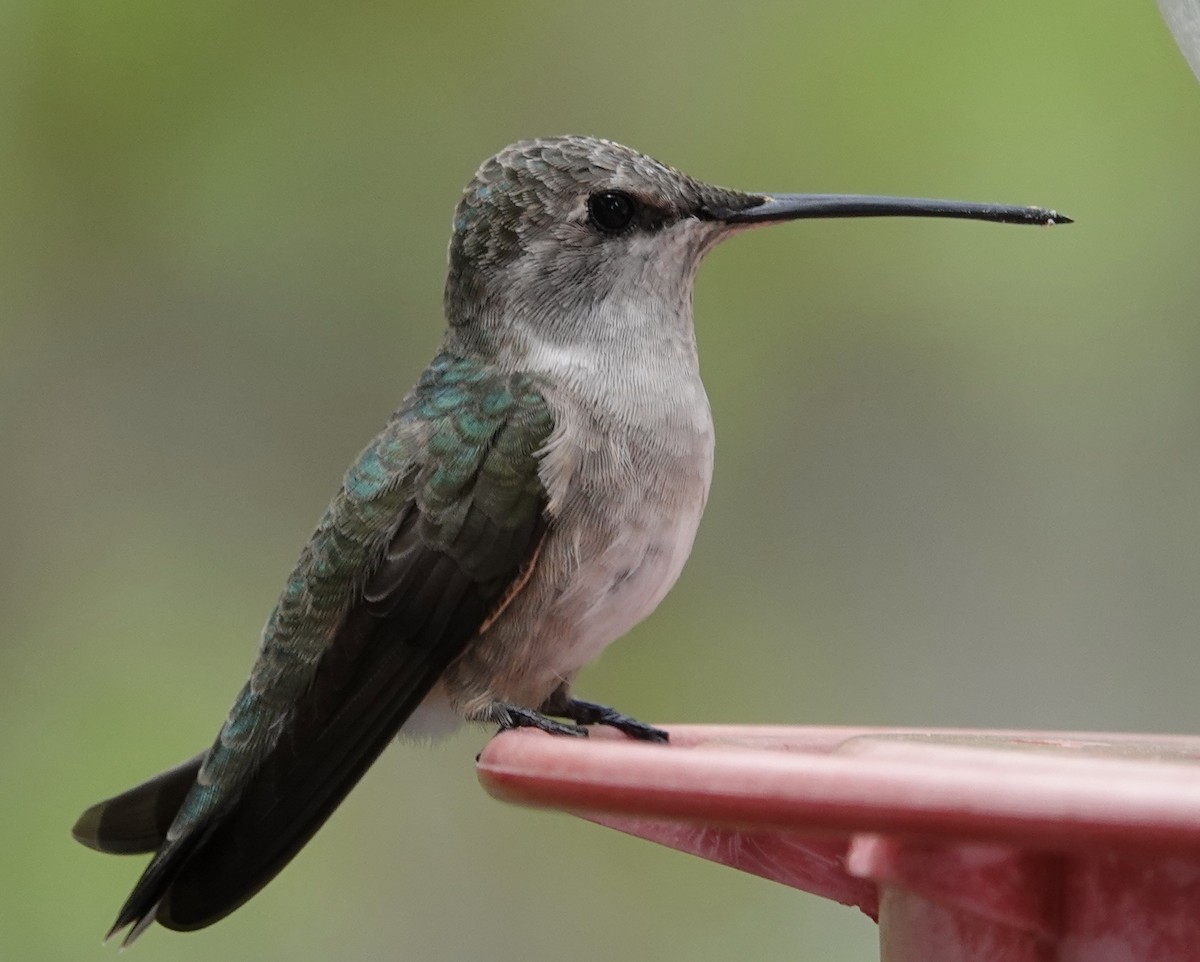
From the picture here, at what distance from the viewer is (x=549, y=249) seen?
253 cm

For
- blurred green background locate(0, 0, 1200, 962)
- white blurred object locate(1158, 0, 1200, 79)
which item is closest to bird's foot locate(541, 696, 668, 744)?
white blurred object locate(1158, 0, 1200, 79)

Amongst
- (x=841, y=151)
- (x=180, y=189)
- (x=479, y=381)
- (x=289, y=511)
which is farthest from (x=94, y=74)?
(x=479, y=381)

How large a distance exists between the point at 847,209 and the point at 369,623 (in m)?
0.85

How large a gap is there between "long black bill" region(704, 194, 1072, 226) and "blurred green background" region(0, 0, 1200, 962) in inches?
68.7

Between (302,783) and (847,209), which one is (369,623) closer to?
(302,783)

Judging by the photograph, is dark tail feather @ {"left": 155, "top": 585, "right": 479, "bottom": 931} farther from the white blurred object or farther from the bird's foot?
the white blurred object

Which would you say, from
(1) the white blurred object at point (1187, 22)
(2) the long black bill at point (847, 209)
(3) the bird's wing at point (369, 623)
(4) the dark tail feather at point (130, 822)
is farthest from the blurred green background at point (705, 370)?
(1) the white blurred object at point (1187, 22)

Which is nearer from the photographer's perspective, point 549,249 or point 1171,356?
point 549,249

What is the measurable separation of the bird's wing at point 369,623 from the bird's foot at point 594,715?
0.71 feet

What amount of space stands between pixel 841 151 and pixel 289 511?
1675 millimetres

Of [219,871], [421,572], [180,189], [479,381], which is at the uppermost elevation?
[180,189]

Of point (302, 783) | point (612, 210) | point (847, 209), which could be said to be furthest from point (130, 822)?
point (847, 209)

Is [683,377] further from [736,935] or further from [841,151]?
[736,935]

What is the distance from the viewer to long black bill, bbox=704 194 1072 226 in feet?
7.29
